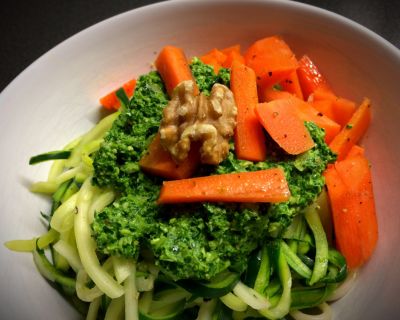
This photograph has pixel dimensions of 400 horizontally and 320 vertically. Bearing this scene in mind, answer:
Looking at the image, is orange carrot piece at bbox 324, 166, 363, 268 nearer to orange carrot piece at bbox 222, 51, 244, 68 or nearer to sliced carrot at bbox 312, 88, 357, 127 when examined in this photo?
sliced carrot at bbox 312, 88, 357, 127

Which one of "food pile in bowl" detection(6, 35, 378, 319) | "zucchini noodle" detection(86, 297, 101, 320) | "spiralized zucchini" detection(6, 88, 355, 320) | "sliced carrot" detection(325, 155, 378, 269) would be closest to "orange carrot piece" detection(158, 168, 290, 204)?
"food pile in bowl" detection(6, 35, 378, 319)

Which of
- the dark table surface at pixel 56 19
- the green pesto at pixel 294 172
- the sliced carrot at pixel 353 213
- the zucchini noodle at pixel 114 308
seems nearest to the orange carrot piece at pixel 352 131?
the sliced carrot at pixel 353 213

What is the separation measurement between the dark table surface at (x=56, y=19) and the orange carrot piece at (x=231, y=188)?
6.89 feet

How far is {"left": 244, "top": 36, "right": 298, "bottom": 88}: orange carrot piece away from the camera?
2.56 meters

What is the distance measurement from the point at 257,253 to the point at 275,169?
497 millimetres

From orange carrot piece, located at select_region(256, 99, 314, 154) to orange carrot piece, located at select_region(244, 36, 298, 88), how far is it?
348mm

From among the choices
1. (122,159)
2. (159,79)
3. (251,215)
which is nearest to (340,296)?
(251,215)

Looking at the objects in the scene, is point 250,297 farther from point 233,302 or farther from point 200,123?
point 200,123

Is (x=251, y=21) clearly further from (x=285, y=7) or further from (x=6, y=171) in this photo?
(x=6, y=171)

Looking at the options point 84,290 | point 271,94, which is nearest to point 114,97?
point 271,94

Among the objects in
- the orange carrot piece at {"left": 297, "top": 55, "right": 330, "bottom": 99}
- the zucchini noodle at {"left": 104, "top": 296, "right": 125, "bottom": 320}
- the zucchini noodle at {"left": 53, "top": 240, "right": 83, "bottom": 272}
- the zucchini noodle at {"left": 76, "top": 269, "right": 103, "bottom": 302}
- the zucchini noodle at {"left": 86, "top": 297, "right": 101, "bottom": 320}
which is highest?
the orange carrot piece at {"left": 297, "top": 55, "right": 330, "bottom": 99}

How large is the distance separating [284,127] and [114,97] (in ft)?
3.99

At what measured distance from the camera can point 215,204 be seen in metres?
2.03

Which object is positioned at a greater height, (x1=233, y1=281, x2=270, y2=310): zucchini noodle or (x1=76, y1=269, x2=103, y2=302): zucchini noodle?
(x1=76, y1=269, x2=103, y2=302): zucchini noodle
